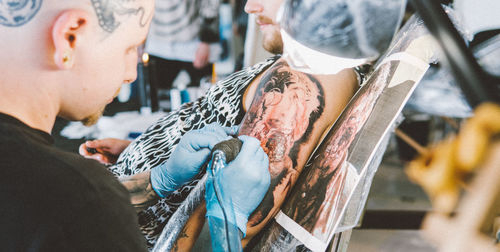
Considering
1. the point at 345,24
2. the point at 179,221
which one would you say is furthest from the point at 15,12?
the point at 179,221

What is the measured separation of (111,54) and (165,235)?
56 centimetres

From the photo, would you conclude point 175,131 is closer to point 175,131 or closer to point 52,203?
point 175,131

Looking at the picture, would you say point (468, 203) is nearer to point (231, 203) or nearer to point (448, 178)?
point (448, 178)

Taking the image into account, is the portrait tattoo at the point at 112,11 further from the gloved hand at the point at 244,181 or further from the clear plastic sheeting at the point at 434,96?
the clear plastic sheeting at the point at 434,96

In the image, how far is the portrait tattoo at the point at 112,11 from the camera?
66cm

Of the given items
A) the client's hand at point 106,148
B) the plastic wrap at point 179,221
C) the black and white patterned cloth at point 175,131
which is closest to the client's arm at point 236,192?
the plastic wrap at point 179,221

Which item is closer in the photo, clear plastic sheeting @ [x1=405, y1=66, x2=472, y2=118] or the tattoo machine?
the tattoo machine

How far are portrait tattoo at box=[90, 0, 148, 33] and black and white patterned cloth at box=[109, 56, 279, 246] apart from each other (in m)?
0.57

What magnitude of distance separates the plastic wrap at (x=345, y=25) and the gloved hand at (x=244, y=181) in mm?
429

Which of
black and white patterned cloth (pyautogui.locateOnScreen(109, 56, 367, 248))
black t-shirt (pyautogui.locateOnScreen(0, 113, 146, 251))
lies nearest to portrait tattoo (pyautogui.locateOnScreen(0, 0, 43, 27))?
black t-shirt (pyautogui.locateOnScreen(0, 113, 146, 251))

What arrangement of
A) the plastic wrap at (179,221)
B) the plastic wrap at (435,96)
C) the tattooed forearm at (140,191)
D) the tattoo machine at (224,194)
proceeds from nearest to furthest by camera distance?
1. the tattoo machine at (224,194)
2. the plastic wrap at (179,221)
3. the tattooed forearm at (140,191)
4. the plastic wrap at (435,96)

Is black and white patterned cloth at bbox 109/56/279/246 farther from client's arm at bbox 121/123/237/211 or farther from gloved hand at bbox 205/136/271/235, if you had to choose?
gloved hand at bbox 205/136/271/235

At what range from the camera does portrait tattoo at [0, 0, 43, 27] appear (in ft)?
1.94

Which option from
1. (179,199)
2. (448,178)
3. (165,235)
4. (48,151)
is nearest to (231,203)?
(165,235)
